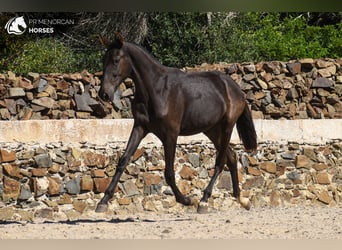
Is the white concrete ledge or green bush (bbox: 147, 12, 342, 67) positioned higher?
green bush (bbox: 147, 12, 342, 67)

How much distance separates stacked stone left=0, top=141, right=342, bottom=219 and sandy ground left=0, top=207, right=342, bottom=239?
2.86 feet

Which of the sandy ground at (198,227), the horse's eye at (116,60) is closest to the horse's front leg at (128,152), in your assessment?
the sandy ground at (198,227)

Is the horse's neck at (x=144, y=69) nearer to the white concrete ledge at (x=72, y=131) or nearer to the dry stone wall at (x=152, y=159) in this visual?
the dry stone wall at (x=152, y=159)

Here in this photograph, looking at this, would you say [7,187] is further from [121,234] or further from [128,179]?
[121,234]

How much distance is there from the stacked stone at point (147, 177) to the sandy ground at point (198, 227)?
0.87m

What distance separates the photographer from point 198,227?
9953 millimetres

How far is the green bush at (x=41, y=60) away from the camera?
15.7 metres

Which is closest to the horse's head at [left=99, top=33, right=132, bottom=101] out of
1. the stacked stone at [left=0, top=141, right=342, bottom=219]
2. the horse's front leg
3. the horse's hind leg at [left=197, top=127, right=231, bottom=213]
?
the horse's front leg

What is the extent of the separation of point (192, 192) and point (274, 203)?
1.10 m

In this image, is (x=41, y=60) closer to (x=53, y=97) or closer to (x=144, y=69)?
(x=53, y=97)

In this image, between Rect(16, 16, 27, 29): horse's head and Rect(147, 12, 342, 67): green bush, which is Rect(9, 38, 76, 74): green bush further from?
Rect(16, 16, 27, 29): horse's head

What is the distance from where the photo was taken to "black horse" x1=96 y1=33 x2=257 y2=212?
10078 millimetres

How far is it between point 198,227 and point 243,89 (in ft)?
13.7

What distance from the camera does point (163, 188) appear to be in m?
12.6
